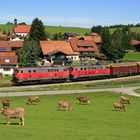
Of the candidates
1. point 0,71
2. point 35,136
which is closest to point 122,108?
point 35,136

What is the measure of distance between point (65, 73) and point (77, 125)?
178 ft

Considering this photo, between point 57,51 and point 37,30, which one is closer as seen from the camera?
point 57,51

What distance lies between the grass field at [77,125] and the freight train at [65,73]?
3249cm

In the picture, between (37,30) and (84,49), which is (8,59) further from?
(37,30)

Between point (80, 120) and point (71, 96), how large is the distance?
2436 centimetres

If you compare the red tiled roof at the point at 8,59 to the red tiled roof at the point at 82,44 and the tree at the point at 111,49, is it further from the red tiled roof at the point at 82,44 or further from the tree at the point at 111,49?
the tree at the point at 111,49

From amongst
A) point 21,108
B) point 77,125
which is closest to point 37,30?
point 21,108

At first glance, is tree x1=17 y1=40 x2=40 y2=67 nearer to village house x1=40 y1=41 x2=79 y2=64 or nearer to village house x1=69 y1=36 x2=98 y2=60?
village house x1=40 y1=41 x2=79 y2=64

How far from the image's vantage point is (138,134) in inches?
1237

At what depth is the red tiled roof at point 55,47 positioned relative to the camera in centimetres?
13760

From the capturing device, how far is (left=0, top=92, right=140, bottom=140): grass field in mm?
29009

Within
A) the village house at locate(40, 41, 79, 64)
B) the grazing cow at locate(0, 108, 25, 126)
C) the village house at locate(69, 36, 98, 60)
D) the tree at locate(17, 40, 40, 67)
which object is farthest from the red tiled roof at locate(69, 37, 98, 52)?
Answer: the grazing cow at locate(0, 108, 25, 126)

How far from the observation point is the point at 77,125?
34406 mm

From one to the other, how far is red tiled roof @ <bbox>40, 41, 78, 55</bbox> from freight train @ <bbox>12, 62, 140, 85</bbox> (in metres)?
37.7
